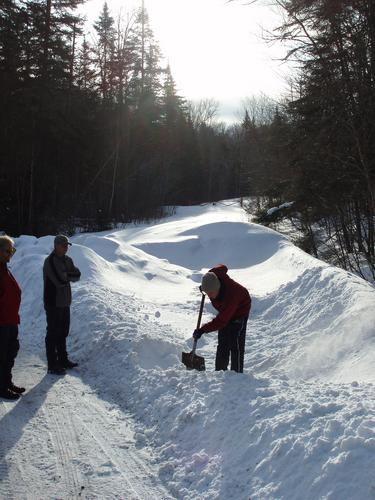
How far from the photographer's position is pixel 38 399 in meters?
5.66

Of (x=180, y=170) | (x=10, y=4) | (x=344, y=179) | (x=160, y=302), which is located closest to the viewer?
(x=160, y=302)

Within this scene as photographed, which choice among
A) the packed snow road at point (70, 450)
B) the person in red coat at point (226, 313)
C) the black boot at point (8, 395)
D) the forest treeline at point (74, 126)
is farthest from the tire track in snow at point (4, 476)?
the forest treeline at point (74, 126)

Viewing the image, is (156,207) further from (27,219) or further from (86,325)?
(86,325)

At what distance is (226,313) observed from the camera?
222 inches

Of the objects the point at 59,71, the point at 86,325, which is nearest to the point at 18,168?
the point at 59,71

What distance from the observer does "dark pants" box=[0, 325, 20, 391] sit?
5.56 meters

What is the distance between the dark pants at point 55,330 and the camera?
259 inches

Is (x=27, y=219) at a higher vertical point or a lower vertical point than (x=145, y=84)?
lower

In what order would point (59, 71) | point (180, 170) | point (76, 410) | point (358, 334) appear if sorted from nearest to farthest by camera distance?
point (76, 410), point (358, 334), point (59, 71), point (180, 170)

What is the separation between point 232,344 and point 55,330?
2.44m

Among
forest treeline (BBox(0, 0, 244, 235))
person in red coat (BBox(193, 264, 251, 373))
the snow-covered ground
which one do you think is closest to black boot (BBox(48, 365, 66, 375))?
the snow-covered ground

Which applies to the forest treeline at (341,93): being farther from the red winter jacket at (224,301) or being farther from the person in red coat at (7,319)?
the person in red coat at (7,319)

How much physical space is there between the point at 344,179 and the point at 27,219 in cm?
2053

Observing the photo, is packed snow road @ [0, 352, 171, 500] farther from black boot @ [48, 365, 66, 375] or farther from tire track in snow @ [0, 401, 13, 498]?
black boot @ [48, 365, 66, 375]
